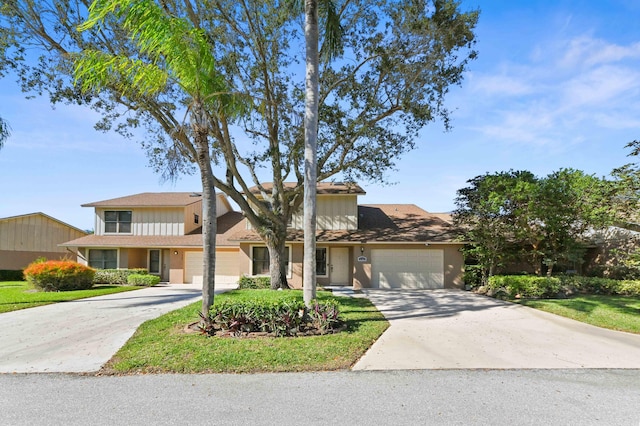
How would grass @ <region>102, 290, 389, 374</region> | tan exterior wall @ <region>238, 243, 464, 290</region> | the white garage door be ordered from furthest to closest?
1. the white garage door
2. tan exterior wall @ <region>238, 243, 464, 290</region>
3. grass @ <region>102, 290, 389, 374</region>

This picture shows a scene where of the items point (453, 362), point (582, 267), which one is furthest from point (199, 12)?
point (582, 267)

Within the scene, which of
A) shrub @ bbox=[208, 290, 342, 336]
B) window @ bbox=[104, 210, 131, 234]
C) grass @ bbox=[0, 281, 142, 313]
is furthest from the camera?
window @ bbox=[104, 210, 131, 234]

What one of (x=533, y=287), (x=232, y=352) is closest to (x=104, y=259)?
(x=232, y=352)

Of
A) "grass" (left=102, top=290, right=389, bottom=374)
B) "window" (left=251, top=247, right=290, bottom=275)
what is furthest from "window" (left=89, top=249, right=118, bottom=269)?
"grass" (left=102, top=290, right=389, bottom=374)

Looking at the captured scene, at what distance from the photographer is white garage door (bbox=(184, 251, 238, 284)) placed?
2084 cm

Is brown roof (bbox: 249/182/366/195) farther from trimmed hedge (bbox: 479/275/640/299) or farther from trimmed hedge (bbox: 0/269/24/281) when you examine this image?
trimmed hedge (bbox: 0/269/24/281)

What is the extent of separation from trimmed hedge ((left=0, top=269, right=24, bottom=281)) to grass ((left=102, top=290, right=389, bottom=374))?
21.5 m

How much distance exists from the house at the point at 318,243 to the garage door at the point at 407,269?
5cm

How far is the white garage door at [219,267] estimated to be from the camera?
20844 millimetres

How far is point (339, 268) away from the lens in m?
18.7

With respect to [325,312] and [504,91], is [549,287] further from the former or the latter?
[325,312]

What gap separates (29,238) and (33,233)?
1.39 feet

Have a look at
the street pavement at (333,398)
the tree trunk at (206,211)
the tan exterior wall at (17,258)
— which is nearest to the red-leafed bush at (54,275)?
the tan exterior wall at (17,258)

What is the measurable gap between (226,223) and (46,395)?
63.3ft
